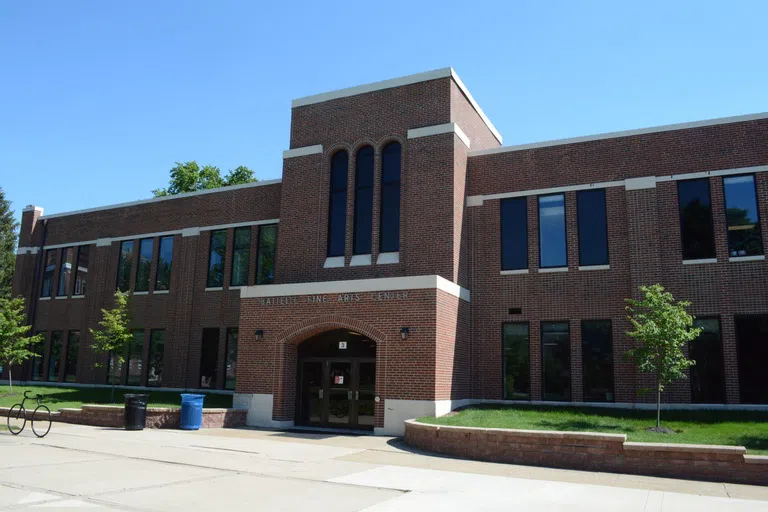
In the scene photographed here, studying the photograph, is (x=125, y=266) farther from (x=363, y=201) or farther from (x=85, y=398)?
(x=363, y=201)

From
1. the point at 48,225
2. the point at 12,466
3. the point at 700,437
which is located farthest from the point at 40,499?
the point at 48,225

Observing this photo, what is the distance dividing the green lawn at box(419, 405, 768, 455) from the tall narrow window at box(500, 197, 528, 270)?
4.92 meters

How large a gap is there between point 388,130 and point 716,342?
481 inches

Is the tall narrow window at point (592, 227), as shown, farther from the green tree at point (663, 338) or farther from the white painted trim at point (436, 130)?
the green tree at point (663, 338)

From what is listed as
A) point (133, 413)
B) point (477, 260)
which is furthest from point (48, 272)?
point (477, 260)

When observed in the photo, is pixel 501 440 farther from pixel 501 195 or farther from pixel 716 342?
pixel 501 195

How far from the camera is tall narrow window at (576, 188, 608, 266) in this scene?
2044 centimetres

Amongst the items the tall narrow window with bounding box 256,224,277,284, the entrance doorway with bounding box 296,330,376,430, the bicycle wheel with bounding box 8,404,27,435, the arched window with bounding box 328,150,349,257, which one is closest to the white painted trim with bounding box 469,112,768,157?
the arched window with bounding box 328,150,349,257

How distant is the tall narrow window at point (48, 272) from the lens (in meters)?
32.4

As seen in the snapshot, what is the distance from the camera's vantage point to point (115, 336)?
2569 centimetres

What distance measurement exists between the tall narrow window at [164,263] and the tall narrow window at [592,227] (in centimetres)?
1763

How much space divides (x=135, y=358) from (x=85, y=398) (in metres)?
3.64

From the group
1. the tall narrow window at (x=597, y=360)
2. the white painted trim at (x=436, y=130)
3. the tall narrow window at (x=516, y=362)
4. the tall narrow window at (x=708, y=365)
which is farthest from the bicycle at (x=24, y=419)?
the tall narrow window at (x=708, y=365)

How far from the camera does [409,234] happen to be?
20969mm
